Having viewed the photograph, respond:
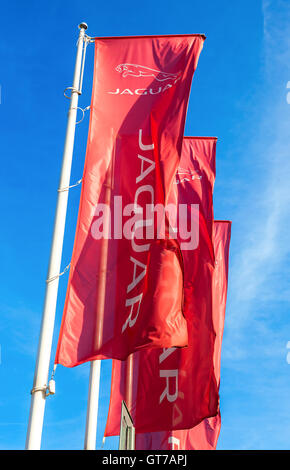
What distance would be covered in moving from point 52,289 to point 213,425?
6.88 m

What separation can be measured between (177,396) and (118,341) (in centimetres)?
286

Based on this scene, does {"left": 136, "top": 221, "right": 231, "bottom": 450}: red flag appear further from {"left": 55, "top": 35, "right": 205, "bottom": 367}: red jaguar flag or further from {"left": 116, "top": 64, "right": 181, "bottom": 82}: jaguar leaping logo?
{"left": 116, "top": 64, "right": 181, "bottom": 82}: jaguar leaping logo

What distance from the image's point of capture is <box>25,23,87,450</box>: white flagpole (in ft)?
27.0

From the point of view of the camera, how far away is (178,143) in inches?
393

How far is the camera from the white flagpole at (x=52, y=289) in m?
8.23

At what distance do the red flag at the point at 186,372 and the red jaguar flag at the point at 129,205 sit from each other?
2.51 metres

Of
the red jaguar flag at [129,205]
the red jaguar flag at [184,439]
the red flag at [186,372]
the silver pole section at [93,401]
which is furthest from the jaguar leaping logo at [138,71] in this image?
the red jaguar flag at [184,439]

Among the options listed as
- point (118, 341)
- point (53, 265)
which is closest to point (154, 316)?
point (118, 341)

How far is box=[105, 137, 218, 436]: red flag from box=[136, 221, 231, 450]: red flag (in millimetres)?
361

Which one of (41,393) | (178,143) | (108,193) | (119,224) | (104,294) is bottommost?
(41,393)

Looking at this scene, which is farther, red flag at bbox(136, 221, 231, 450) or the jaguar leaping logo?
red flag at bbox(136, 221, 231, 450)

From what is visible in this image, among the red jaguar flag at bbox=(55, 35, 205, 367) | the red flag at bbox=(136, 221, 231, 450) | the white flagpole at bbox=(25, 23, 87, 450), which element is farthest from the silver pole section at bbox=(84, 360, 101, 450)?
the red flag at bbox=(136, 221, 231, 450)

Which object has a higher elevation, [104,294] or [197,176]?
[197,176]

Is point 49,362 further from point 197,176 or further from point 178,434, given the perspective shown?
point 197,176
